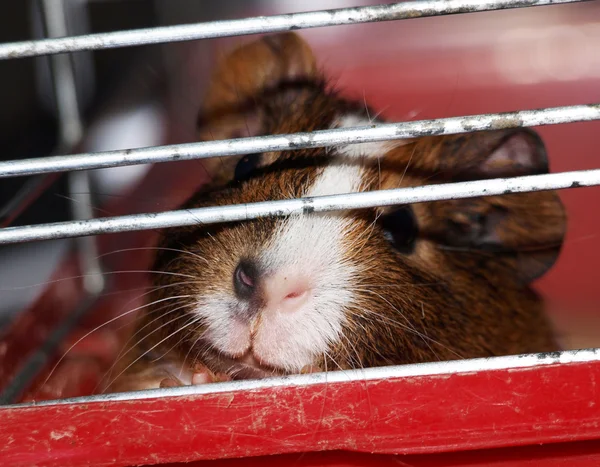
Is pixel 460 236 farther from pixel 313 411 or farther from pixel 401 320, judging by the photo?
pixel 313 411

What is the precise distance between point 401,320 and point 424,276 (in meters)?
0.22

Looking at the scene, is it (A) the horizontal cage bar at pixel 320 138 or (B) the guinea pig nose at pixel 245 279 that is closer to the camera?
(A) the horizontal cage bar at pixel 320 138

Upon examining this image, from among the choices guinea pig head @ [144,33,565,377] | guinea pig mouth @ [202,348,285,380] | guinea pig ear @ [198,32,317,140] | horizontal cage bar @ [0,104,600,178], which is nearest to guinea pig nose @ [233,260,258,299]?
guinea pig head @ [144,33,565,377]

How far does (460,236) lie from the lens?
2.07 meters

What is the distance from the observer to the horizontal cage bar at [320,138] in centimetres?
125

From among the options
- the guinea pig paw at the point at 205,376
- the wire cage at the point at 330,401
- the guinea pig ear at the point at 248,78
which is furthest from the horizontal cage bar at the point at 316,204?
the guinea pig ear at the point at 248,78

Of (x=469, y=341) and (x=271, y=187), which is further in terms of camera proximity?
(x=469, y=341)

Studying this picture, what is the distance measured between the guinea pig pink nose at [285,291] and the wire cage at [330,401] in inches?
6.6

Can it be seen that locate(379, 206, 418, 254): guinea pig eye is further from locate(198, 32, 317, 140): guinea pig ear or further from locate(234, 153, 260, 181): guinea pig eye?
locate(198, 32, 317, 140): guinea pig ear

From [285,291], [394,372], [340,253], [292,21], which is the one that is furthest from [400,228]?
[292,21]

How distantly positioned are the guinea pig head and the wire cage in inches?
7.8

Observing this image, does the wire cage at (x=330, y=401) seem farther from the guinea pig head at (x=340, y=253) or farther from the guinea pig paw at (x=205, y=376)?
the guinea pig paw at (x=205, y=376)

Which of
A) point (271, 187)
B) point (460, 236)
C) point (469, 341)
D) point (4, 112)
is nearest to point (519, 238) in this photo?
point (460, 236)

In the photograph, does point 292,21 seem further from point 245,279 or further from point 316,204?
point 245,279
